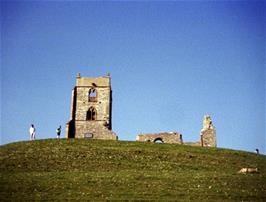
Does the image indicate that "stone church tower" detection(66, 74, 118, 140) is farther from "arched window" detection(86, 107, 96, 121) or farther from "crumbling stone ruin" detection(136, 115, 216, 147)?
"crumbling stone ruin" detection(136, 115, 216, 147)

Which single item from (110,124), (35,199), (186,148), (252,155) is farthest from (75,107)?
(35,199)

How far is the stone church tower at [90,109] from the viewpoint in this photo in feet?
204

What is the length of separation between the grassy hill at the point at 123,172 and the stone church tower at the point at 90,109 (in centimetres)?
2083

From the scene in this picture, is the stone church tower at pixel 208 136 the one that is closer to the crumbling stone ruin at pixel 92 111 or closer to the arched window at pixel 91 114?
the crumbling stone ruin at pixel 92 111

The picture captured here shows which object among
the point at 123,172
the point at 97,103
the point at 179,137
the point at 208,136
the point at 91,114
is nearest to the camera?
the point at 123,172

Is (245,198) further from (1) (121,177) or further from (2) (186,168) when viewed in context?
(2) (186,168)

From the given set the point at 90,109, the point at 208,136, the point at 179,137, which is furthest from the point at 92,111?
the point at 208,136

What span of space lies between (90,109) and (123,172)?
3866cm

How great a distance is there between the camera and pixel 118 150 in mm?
36750

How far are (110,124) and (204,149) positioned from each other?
91.2ft

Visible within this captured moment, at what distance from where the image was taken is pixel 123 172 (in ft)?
89.1

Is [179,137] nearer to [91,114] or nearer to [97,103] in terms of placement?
[91,114]

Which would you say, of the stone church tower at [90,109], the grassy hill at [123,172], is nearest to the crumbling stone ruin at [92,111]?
the stone church tower at [90,109]

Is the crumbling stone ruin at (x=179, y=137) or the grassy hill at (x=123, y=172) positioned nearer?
the grassy hill at (x=123, y=172)
